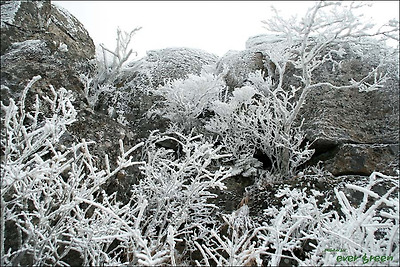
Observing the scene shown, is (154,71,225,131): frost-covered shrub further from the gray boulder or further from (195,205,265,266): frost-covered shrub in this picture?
(195,205,265,266): frost-covered shrub

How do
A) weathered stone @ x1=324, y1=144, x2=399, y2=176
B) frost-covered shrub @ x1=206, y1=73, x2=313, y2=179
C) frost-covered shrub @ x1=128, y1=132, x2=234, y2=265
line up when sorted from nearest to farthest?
frost-covered shrub @ x1=128, y1=132, x2=234, y2=265, weathered stone @ x1=324, y1=144, x2=399, y2=176, frost-covered shrub @ x1=206, y1=73, x2=313, y2=179

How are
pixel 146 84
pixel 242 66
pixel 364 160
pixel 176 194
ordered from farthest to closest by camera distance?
pixel 242 66 → pixel 146 84 → pixel 364 160 → pixel 176 194

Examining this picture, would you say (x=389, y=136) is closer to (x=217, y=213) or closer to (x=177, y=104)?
(x=217, y=213)

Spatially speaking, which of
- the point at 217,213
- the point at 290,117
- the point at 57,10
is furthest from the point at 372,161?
the point at 57,10

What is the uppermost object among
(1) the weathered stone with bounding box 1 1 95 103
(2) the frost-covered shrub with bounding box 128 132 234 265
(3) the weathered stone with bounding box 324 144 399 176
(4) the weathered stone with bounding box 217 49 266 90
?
(1) the weathered stone with bounding box 1 1 95 103

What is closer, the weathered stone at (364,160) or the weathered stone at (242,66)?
the weathered stone at (364,160)

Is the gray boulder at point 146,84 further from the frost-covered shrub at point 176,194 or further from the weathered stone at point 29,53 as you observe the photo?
the frost-covered shrub at point 176,194

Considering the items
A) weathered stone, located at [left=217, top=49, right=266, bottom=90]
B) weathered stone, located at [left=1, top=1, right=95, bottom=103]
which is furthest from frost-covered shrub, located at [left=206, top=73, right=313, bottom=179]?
weathered stone, located at [left=1, top=1, right=95, bottom=103]

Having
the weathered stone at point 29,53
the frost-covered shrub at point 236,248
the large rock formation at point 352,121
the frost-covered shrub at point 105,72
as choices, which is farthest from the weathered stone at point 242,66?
the frost-covered shrub at point 236,248

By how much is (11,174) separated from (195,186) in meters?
2.03

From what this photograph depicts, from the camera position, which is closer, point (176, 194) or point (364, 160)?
point (176, 194)

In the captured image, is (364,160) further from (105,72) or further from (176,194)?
(105,72)

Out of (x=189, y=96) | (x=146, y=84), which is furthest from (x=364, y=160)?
(x=146, y=84)

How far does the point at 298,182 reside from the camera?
516 centimetres
